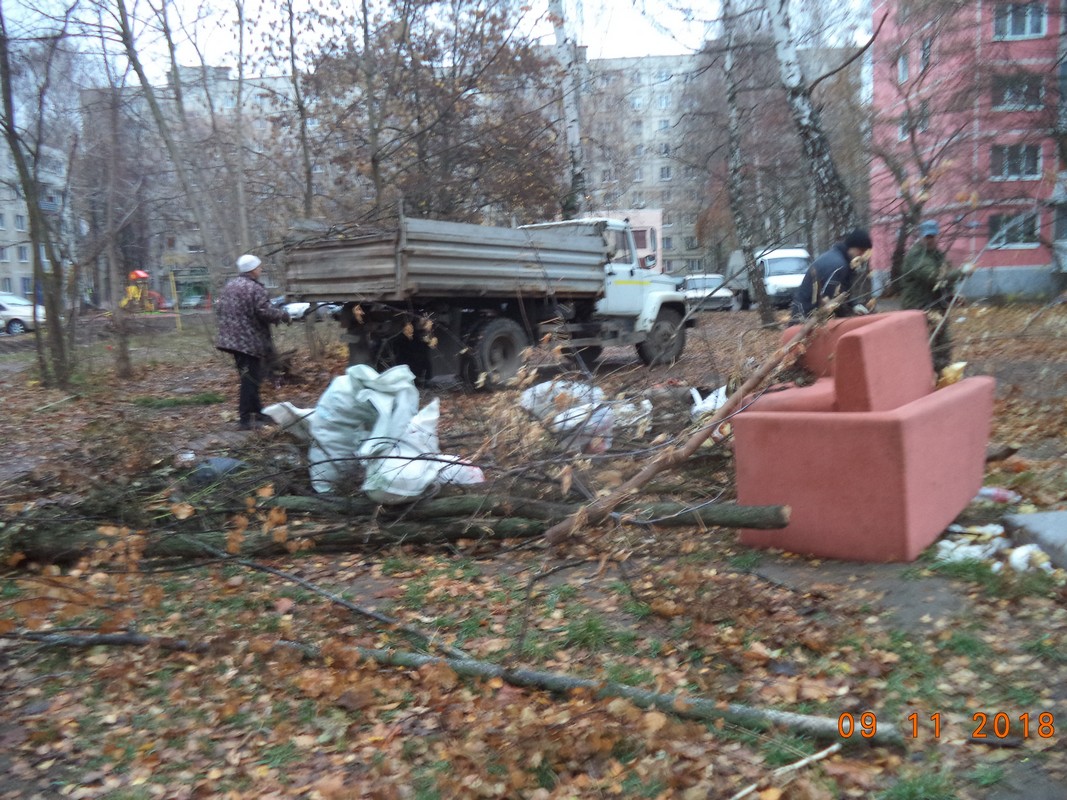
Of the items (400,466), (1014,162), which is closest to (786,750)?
(400,466)

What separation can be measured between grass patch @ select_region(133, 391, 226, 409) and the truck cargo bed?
1721 mm

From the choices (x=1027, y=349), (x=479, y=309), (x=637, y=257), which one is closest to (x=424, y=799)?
(x=479, y=309)

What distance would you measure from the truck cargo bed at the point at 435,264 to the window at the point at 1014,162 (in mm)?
11501

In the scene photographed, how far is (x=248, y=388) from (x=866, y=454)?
20.4ft

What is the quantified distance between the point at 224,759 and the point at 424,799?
A: 0.88 m

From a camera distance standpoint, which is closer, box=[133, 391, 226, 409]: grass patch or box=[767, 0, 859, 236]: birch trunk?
box=[133, 391, 226, 409]: grass patch

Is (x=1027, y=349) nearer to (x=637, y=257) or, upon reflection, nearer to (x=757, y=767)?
(x=637, y=257)

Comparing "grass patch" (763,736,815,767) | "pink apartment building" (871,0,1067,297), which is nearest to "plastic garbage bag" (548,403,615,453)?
"grass patch" (763,736,815,767)

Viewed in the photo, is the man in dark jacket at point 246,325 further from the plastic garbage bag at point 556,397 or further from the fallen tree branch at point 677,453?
the fallen tree branch at point 677,453

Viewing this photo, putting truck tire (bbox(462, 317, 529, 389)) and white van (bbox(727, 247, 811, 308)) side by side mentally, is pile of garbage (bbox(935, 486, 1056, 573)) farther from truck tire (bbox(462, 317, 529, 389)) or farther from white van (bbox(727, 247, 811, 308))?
white van (bbox(727, 247, 811, 308))

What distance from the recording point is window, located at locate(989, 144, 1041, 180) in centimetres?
1844

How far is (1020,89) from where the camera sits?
17297 mm

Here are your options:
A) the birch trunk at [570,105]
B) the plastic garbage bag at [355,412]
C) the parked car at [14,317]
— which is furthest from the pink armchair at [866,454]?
the parked car at [14,317]

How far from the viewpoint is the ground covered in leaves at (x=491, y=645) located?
2943mm
